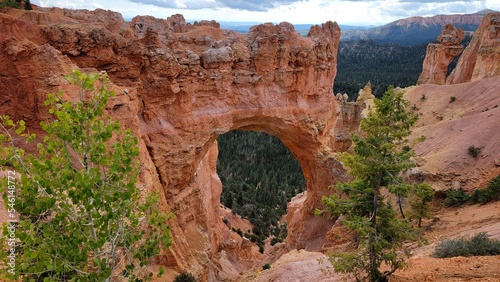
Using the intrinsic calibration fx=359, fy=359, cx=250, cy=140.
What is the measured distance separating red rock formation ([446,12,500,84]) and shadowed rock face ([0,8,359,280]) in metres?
30.3

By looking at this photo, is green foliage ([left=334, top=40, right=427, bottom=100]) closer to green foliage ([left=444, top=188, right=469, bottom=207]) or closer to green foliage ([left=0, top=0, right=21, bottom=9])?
green foliage ([left=444, top=188, right=469, bottom=207])

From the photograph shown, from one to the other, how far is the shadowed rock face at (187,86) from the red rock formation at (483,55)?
99.3ft

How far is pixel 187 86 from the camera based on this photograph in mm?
20688

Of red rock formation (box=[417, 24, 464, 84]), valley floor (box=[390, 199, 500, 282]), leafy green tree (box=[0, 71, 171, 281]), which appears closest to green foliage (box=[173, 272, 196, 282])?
valley floor (box=[390, 199, 500, 282])

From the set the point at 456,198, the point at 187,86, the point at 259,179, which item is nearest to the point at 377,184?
the point at 187,86

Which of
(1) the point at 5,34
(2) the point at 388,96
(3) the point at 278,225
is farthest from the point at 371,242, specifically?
(3) the point at 278,225

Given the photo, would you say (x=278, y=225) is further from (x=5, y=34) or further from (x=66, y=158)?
(x=66, y=158)

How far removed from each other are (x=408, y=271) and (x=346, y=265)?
3.49 metres

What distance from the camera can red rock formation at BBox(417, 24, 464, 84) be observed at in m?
56.7

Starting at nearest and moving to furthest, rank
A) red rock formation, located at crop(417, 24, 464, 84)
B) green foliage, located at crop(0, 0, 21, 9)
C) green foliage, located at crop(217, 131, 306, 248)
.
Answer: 1. green foliage, located at crop(0, 0, 21, 9)
2. green foliage, located at crop(217, 131, 306, 248)
3. red rock formation, located at crop(417, 24, 464, 84)

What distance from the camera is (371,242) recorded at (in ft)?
37.5

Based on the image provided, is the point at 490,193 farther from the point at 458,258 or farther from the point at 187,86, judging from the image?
the point at 187,86

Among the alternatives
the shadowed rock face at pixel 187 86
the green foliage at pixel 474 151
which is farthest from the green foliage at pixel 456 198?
the shadowed rock face at pixel 187 86

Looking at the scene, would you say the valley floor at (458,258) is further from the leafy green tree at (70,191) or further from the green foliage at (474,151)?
the leafy green tree at (70,191)
